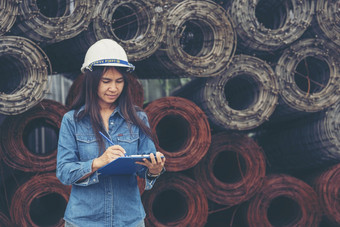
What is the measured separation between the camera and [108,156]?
7.24ft

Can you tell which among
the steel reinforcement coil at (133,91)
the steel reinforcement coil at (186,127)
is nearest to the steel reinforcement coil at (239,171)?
the steel reinforcement coil at (186,127)

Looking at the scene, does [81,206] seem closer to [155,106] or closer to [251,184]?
[155,106]

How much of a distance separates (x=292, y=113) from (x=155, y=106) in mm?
1608

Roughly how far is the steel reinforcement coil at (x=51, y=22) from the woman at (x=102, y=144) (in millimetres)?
1167

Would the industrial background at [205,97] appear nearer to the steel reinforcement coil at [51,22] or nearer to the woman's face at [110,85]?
the steel reinforcement coil at [51,22]

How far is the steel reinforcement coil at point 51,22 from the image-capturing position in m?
3.48

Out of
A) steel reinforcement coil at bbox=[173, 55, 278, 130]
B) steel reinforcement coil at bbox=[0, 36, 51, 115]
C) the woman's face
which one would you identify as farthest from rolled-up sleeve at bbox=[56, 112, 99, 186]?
steel reinforcement coil at bbox=[173, 55, 278, 130]

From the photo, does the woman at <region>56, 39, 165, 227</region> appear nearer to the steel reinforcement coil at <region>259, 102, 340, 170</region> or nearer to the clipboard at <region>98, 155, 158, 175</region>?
the clipboard at <region>98, 155, 158, 175</region>

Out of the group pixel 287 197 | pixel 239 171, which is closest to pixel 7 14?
pixel 239 171

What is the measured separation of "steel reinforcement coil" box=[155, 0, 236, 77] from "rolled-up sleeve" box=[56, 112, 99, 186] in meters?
1.74

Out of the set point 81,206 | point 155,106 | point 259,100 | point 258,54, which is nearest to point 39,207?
point 155,106

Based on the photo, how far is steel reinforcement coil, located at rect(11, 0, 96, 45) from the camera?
3.48m

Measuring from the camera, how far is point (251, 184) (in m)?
4.11

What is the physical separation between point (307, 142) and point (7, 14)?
3410 millimetres
